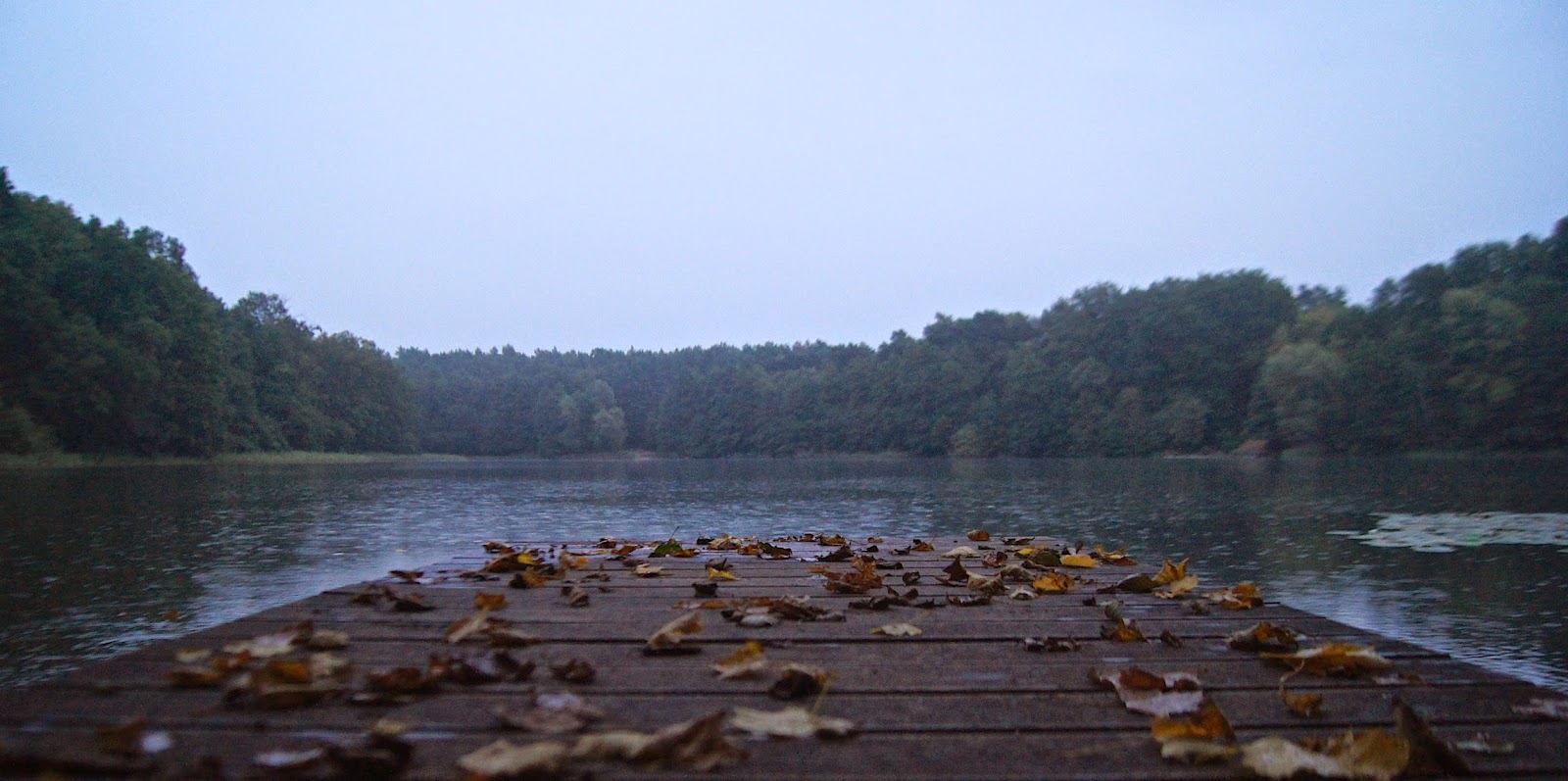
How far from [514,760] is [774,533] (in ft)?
39.3

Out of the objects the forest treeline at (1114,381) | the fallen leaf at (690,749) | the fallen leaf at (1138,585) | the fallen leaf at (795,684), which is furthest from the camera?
the forest treeline at (1114,381)

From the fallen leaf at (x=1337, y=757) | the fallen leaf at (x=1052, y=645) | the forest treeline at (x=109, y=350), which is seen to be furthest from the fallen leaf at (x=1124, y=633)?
the forest treeline at (x=109, y=350)

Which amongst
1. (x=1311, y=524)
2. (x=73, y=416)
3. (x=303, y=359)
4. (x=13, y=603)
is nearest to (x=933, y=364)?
(x=303, y=359)

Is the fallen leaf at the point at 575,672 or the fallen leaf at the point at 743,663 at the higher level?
the fallen leaf at the point at 575,672

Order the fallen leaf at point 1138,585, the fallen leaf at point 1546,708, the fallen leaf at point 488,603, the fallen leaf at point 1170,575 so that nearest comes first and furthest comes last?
the fallen leaf at point 1546,708 → the fallen leaf at point 488,603 → the fallen leaf at point 1138,585 → the fallen leaf at point 1170,575

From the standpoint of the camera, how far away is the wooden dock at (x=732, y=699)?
1.77 meters

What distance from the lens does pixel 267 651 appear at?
2662 millimetres

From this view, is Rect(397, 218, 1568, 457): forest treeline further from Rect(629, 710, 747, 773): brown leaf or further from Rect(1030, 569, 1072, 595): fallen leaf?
Rect(629, 710, 747, 773): brown leaf

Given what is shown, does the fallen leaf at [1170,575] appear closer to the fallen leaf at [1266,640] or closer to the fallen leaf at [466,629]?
the fallen leaf at [1266,640]

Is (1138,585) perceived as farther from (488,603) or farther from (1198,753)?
(488,603)

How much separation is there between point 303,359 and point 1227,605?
83.5 metres

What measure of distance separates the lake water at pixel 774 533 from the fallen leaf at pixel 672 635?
4755 mm

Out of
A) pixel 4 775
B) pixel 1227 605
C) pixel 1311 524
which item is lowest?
pixel 1311 524

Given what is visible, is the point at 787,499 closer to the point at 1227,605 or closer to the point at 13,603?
the point at 13,603
